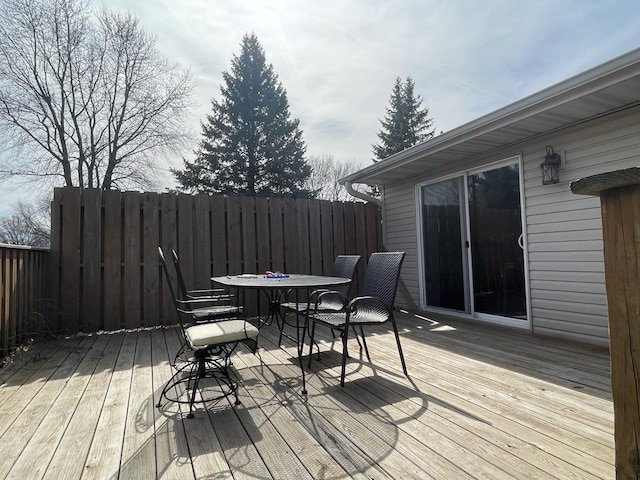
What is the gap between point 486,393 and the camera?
2.24 m

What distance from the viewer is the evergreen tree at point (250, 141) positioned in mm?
13508

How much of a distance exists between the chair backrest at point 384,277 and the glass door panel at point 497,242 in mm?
2047

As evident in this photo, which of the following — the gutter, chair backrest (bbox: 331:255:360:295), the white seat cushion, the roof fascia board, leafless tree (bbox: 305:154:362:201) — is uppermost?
leafless tree (bbox: 305:154:362:201)

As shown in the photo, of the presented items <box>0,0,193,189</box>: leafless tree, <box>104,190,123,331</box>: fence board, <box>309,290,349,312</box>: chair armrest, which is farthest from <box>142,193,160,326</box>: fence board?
<box>0,0,193,189</box>: leafless tree

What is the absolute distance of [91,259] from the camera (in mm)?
4309

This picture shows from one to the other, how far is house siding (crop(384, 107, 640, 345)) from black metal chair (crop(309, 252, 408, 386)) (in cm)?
204

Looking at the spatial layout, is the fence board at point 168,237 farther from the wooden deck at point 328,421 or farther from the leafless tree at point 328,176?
the leafless tree at point 328,176

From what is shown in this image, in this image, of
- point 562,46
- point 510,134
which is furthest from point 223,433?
point 562,46

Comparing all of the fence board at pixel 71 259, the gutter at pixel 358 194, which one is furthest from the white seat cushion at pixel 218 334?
the gutter at pixel 358 194

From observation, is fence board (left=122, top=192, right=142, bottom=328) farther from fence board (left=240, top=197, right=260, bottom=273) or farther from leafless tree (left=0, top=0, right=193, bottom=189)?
leafless tree (left=0, top=0, right=193, bottom=189)

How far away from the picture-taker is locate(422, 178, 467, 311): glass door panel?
15.7 feet

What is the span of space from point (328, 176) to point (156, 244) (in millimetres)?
12569

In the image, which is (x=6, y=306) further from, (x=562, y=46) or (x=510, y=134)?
(x=562, y=46)

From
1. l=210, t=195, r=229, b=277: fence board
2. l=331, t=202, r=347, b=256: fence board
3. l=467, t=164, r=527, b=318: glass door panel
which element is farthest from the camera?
l=331, t=202, r=347, b=256: fence board
